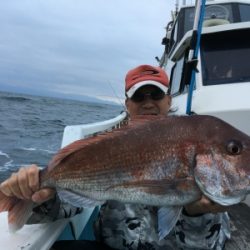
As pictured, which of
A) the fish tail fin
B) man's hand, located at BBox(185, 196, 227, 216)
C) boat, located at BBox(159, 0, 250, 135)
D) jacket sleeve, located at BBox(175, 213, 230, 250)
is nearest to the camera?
man's hand, located at BBox(185, 196, 227, 216)

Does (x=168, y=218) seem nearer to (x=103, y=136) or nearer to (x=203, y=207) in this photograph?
(x=203, y=207)

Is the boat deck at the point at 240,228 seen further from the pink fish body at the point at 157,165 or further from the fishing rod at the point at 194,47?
the pink fish body at the point at 157,165

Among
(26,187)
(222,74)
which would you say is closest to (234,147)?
(26,187)

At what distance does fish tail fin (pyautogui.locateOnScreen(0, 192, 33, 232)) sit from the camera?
2.60 metres

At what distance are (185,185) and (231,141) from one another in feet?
1.07

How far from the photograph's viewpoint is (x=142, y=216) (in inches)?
118

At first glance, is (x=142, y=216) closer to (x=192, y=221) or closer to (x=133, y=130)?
(x=192, y=221)

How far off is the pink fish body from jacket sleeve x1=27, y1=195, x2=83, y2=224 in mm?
303

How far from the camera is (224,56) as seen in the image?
598cm

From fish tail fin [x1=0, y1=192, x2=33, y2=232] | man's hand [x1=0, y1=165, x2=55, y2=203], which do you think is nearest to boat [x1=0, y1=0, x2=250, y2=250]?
fish tail fin [x1=0, y1=192, x2=33, y2=232]

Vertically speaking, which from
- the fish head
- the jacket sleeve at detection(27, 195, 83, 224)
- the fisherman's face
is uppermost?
the fisherman's face

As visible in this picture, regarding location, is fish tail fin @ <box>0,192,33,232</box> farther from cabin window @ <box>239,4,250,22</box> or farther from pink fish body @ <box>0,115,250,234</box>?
cabin window @ <box>239,4,250,22</box>

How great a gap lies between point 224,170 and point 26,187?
1.12m

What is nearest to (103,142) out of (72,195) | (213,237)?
(72,195)
